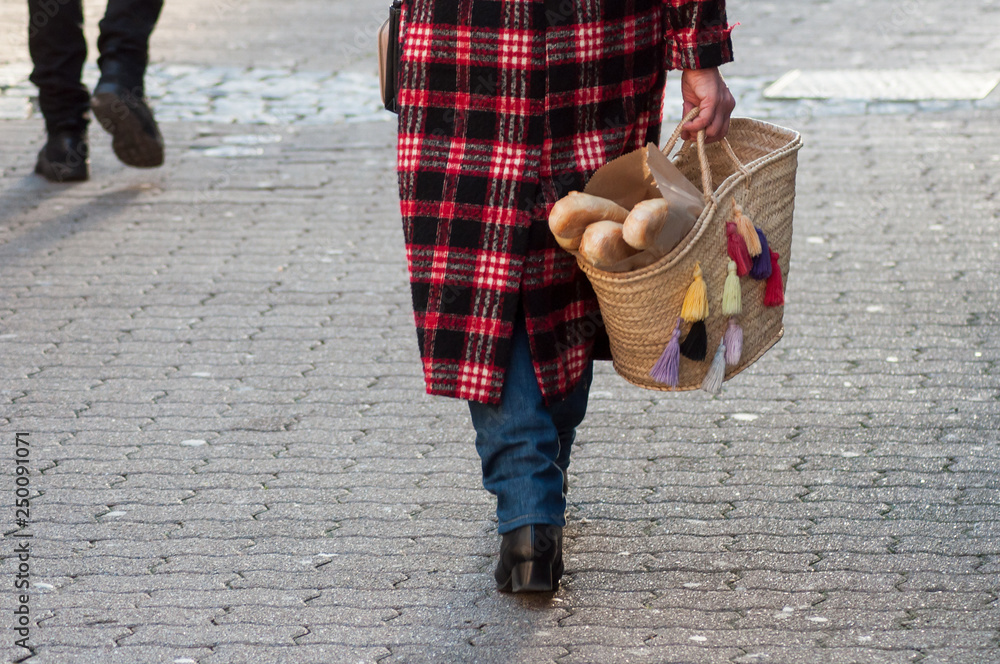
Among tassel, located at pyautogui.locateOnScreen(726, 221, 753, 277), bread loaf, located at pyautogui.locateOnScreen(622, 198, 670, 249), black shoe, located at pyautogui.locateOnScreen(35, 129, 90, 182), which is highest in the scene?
bread loaf, located at pyautogui.locateOnScreen(622, 198, 670, 249)

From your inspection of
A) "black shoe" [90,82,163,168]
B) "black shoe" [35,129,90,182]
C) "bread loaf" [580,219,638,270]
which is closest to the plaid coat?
"bread loaf" [580,219,638,270]

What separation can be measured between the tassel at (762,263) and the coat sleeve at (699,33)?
41cm

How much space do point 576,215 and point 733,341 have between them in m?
0.50

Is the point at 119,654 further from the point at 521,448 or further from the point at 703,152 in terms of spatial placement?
the point at 703,152

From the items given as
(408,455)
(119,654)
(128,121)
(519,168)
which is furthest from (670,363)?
(128,121)

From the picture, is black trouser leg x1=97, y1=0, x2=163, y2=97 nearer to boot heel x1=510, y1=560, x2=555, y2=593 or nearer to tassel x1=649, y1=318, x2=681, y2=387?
boot heel x1=510, y1=560, x2=555, y2=593

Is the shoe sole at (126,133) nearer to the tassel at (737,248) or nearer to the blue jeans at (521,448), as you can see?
the blue jeans at (521,448)

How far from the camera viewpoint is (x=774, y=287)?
2824mm

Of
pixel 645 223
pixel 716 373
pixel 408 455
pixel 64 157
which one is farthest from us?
pixel 64 157

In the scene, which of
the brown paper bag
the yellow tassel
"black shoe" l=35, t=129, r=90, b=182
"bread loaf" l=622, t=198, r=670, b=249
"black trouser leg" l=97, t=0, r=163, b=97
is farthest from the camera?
"black shoe" l=35, t=129, r=90, b=182

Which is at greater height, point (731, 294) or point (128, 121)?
point (731, 294)

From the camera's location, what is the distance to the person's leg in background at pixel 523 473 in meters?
2.83

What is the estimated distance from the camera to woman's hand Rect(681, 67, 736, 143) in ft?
9.10

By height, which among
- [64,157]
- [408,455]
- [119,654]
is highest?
[119,654]
